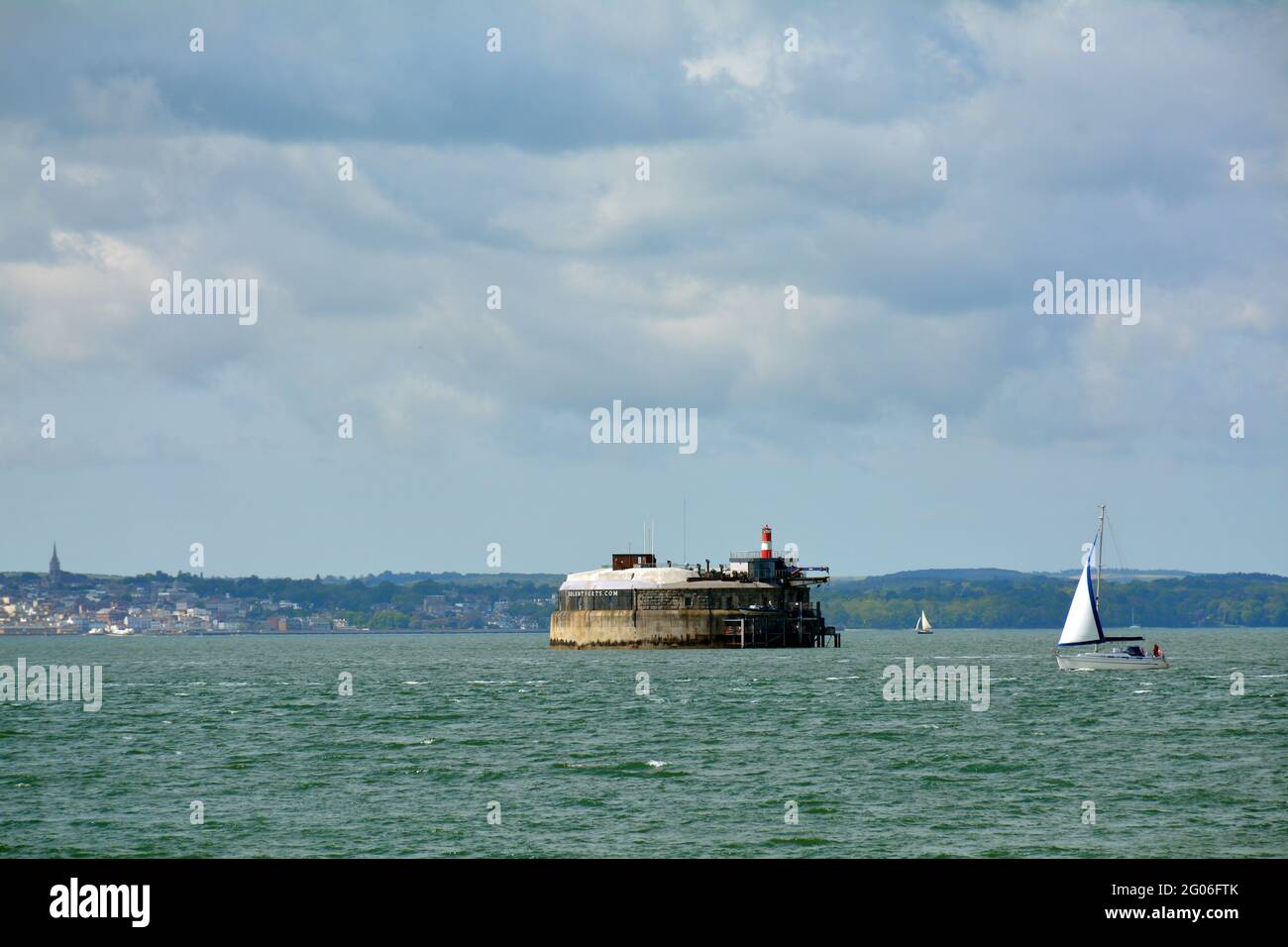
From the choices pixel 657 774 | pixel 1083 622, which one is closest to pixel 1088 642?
pixel 1083 622

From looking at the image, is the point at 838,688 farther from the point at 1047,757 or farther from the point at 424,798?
the point at 424,798

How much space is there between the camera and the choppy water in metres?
38.1

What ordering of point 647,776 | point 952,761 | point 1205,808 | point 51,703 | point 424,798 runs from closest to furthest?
point 1205,808, point 424,798, point 647,776, point 952,761, point 51,703

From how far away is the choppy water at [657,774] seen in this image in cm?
3809

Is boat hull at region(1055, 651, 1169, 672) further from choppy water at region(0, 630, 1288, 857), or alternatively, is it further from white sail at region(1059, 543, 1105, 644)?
choppy water at region(0, 630, 1288, 857)

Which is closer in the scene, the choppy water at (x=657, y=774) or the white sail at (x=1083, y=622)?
the choppy water at (x=657, y=774)

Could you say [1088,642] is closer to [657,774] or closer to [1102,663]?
[1102,663]

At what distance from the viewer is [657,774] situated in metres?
50.7

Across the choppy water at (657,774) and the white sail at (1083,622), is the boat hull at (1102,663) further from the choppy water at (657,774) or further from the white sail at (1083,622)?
the choppy water at (657,774)

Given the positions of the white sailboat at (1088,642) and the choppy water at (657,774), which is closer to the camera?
the choppy water at (657,774)
